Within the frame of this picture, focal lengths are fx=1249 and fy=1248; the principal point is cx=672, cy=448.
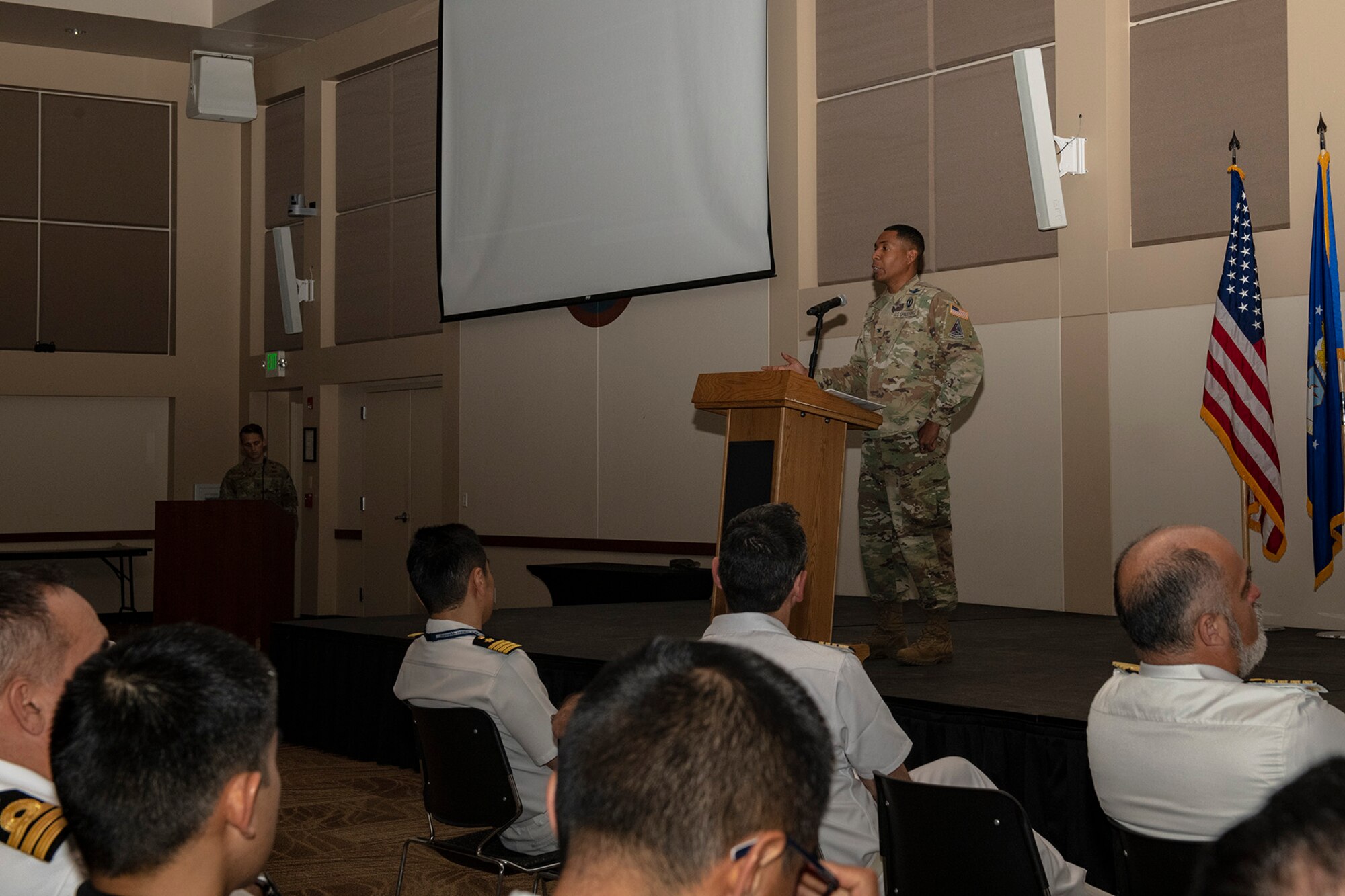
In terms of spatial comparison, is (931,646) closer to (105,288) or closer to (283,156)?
(283,156)

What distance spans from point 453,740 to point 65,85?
952 centimetres

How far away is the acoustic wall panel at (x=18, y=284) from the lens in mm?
10000

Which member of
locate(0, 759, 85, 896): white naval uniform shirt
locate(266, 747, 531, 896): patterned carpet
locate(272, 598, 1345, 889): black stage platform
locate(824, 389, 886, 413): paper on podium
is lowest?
locate(266, 747, 531, 896): patterned carpet

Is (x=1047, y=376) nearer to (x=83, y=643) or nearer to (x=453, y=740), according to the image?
(x=453, y=740)

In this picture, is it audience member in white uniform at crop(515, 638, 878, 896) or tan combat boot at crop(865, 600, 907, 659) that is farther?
tan combat boot at crop(865, 600, 907, 659)

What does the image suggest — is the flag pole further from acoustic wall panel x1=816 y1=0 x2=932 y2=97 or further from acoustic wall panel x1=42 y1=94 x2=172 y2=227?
acoustic wall panel x1=42 y1=94 x2=172 y2=227

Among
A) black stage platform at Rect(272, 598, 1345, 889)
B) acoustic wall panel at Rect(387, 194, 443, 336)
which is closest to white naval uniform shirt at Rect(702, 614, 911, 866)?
black stage platform at Rect(272, 598, 1345, 889)

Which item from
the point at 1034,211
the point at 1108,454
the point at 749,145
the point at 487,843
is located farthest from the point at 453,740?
the point at 749,145

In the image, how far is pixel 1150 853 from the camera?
1833mm

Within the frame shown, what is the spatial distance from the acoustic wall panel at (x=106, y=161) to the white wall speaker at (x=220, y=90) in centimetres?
97

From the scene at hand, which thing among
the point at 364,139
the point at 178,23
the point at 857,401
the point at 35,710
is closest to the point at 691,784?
the point at 35,710

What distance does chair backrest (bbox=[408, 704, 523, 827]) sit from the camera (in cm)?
264

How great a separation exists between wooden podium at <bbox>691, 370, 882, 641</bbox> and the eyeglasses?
2731mm

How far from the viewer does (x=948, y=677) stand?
3.94m
